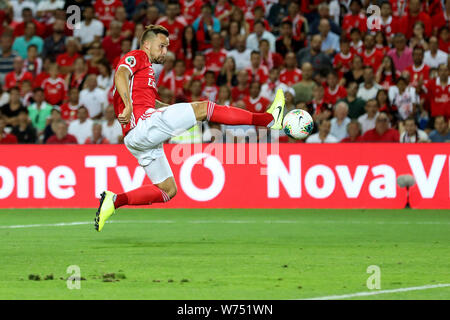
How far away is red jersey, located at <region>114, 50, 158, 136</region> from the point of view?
10.4m

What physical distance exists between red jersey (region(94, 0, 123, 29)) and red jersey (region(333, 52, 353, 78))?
19.0 feet

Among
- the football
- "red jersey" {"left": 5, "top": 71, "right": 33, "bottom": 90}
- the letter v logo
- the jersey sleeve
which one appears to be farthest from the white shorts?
"red jersey" {"left": 5, "top": 71, "right": 33, "bottom": 90}

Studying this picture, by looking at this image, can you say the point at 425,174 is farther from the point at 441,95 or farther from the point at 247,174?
the point at 247,174

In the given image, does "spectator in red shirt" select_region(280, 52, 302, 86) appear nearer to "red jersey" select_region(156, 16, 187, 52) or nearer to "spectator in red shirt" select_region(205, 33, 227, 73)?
"spectator in red shirt" select_region(205, 33, 227, 73)

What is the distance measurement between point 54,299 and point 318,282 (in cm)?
223

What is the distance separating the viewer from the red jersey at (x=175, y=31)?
66.1ft

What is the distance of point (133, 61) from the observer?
1051 cm

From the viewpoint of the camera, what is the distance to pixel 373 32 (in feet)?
63.3

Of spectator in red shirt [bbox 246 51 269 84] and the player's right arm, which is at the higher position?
spectator in red shirt [bbox 246 51 269 84]

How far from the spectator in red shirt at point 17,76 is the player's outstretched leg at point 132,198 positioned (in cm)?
1038

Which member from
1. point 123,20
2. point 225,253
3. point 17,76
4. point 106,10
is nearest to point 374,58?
point 123,20
